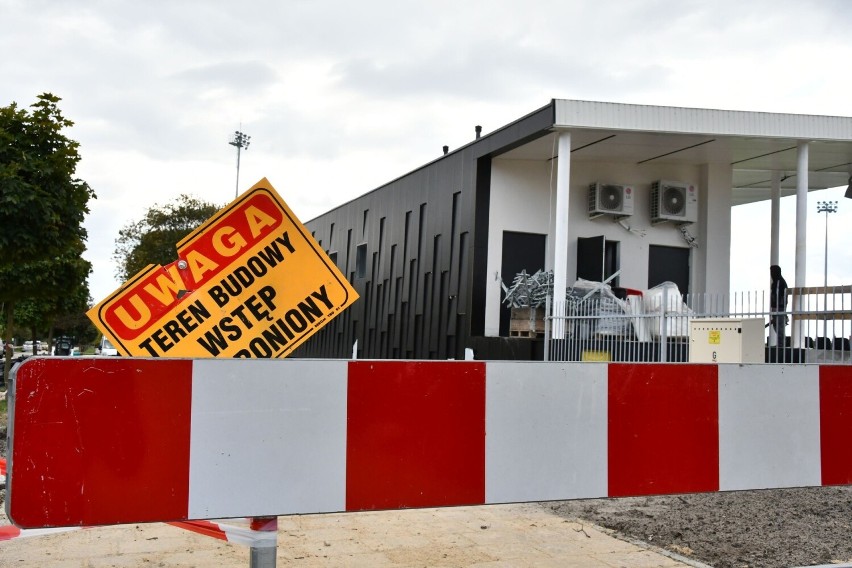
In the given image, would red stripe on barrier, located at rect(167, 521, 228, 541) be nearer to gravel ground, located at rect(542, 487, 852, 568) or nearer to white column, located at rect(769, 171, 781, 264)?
gravel ground, located at rect(542, 487, 852, 568)

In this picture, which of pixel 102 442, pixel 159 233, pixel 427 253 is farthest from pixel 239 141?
pixel 102 442

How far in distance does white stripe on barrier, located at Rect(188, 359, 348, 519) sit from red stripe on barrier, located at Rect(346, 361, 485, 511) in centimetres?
6

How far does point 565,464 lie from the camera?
3.12 metres

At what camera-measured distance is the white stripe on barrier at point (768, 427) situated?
11.2ft

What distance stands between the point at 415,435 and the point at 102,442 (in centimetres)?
102

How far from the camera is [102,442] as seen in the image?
2492 millimetres

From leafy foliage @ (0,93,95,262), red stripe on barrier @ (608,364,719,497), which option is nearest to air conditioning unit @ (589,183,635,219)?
leafy foliage @ (0,93,95,262)

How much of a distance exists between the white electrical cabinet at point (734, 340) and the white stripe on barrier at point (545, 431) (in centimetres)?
462

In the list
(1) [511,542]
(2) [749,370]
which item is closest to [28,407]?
(2) [749,370]

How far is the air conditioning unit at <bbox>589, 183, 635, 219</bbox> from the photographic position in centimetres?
1717

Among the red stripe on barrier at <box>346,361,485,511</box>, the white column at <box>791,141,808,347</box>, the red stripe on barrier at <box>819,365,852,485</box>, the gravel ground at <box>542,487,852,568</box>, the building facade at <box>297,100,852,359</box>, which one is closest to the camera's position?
the red stripe on barrier at <box>346,361,485,511</box>

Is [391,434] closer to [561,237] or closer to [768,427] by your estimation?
[768,427]

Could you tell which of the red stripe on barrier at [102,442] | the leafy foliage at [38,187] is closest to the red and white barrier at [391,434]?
the red stripe on barrier at [102,442]

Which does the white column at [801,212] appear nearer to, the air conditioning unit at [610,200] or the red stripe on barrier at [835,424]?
the air conditioning unit at [610,200]
